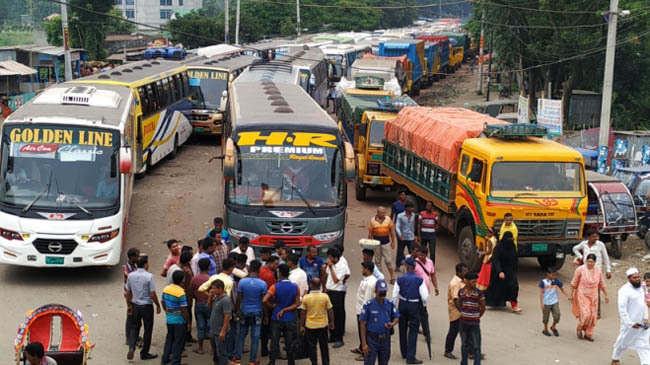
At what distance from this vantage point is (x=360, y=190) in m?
22.0

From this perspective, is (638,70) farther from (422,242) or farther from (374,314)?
(374,314)

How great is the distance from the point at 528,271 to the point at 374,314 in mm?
7369

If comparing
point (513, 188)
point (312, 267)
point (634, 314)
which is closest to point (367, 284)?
point (312, 267)

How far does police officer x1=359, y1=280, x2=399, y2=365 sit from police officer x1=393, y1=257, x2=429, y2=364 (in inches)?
25.6

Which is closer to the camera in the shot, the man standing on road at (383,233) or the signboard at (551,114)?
the man standing on road at (383,233)

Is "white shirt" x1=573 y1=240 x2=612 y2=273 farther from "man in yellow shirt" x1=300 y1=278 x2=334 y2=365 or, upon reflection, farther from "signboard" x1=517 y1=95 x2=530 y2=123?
"signboard" x1=517 y1=95 x2=530 y2=123

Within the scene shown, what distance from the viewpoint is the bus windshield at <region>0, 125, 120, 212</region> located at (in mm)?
13383

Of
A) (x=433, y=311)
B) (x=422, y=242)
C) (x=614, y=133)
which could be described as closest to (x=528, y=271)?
(x=422, y=242)

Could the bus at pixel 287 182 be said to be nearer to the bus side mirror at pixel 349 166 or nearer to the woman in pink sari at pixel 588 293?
the bus side mirror at pixel 349 166

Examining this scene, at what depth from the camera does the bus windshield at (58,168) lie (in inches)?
527

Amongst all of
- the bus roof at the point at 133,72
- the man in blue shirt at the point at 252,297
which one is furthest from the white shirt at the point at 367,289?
the bus roof at the point at 133,72

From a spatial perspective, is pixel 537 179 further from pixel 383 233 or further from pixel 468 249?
pixel 383 233

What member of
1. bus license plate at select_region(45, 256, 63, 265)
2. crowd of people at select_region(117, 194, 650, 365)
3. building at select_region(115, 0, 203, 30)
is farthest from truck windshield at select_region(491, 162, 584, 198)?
building at select_region(115, 0, 203, 30)

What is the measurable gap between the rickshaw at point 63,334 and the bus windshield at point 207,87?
64.4 feet
